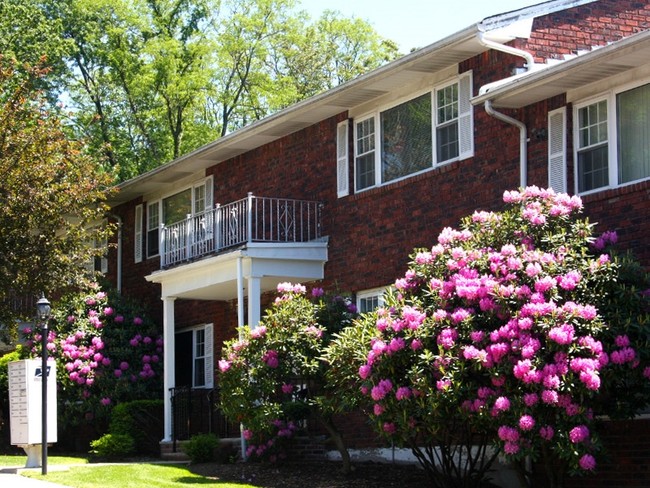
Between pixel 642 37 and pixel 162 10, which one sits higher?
pixel 162 10

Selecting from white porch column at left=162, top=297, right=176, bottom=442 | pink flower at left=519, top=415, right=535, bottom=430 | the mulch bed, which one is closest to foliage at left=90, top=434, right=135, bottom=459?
white porch column at left=162, top=297, right=176, bottom=442

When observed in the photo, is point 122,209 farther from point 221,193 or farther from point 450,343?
point 450,343

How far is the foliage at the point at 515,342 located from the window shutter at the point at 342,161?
5.59m

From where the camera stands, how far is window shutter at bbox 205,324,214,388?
2425 centimetres

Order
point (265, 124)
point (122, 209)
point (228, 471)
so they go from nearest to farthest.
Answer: point (228, 471)
point (265, 124)
point (122, 209)

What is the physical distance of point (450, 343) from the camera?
44.2 ft

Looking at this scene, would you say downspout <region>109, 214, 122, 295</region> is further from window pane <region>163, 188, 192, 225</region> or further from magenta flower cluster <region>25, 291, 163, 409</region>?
magenta flower cluster <region>25, 291, 163, 409</region>

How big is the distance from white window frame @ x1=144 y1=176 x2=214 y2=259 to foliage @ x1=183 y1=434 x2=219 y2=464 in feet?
18.4

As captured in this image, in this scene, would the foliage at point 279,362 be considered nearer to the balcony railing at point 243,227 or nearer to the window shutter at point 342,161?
the balcony railing at point 243,227

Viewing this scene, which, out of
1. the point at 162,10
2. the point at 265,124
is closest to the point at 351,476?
the point at 265,124

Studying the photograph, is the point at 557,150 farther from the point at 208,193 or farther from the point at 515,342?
the point at 208,193

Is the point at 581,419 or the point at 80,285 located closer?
the point at 581,419

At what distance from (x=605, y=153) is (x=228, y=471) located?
728 cm

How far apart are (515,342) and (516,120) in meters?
4.58
